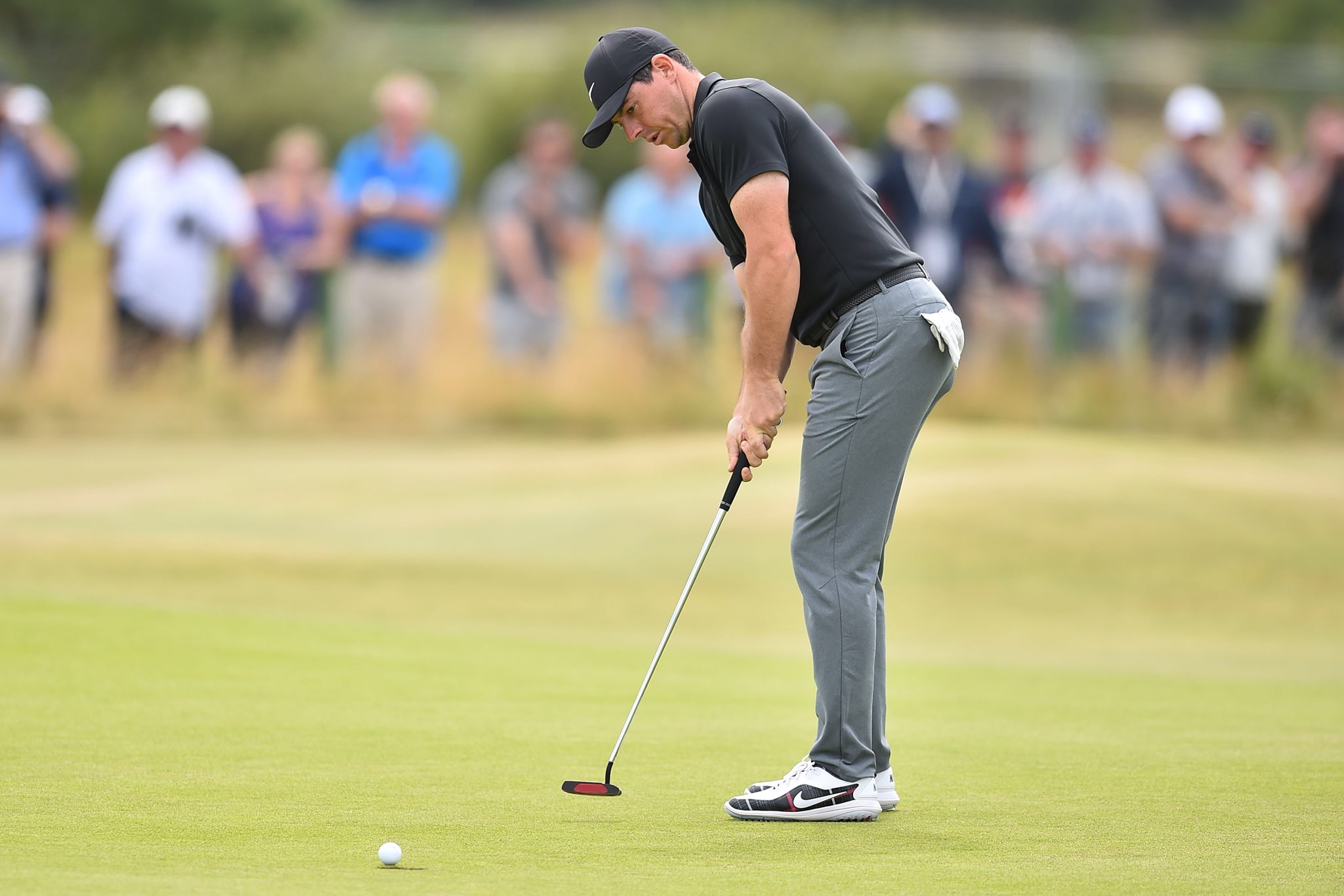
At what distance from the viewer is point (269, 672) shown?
7.82 metres

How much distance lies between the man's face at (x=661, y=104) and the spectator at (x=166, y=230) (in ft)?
34.6

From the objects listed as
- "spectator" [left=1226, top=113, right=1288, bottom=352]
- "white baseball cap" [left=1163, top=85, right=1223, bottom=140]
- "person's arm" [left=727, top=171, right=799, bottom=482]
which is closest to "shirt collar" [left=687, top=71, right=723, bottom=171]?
"person's arm" [left=727, top=171, right=799, bottom=482]

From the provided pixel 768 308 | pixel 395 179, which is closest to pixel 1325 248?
pixel 395 179

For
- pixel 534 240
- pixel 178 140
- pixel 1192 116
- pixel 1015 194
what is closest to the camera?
pixel 178 140

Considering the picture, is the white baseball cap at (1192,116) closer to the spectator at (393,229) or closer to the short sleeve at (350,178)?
the spectator at (393,229)

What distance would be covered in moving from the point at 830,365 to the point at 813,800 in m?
1.16

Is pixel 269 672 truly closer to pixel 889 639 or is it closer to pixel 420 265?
pixel 889 639

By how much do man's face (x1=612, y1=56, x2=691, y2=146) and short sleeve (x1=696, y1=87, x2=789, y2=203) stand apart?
18 cm

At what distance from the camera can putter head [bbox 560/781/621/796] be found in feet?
17.8

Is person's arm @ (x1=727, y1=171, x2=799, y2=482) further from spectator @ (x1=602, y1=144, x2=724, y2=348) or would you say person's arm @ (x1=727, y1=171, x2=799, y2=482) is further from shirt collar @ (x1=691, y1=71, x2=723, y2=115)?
spectator @ (x1=602, y1=144, x2=724, y2=348)

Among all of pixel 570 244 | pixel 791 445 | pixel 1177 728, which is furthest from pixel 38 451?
pixel 1177 728

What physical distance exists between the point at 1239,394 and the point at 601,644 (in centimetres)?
836

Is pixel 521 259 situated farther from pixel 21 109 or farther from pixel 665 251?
pixel 21 109

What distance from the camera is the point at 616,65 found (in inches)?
216
